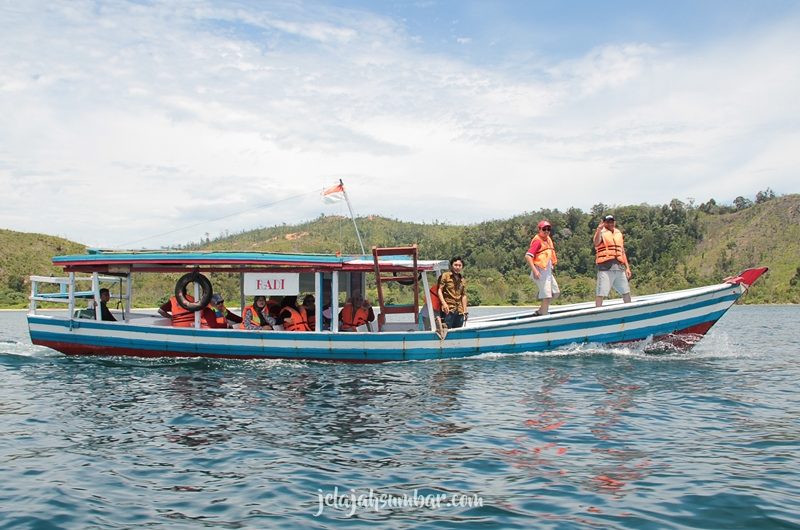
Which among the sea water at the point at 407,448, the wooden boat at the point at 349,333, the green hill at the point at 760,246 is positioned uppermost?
the green hill at the point at 760,246

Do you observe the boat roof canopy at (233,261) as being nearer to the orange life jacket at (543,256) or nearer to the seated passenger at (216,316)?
the seated passenger at (216,316)

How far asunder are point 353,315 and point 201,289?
379 centimetres

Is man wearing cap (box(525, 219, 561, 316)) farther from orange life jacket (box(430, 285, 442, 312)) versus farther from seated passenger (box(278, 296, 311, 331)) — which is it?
seated passenger (box(278, 296, 311, 331))

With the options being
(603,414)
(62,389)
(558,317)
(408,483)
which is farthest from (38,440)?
(558,317)

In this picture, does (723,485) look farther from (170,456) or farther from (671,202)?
(671,202)

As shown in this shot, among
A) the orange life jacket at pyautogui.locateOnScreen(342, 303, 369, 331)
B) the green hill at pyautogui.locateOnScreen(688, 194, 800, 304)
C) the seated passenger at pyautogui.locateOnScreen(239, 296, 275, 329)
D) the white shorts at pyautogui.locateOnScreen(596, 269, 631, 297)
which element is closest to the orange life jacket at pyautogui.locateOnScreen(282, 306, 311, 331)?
the seated passenger at pyautogui.locateOnScreen(239, 296, 275, 329)

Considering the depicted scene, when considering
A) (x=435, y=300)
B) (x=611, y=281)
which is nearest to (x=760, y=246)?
(x=611, y=281)

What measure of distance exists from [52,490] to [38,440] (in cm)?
251

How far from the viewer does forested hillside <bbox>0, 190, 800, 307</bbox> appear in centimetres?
6150

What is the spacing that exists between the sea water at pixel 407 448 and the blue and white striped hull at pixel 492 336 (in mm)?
1316

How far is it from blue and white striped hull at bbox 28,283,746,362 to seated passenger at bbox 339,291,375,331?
88 centimetres

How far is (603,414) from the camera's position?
11.2 m

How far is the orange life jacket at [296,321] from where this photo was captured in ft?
58.9

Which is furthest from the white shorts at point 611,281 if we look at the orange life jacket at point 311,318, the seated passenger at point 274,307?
the seated passenger at point 274,307
